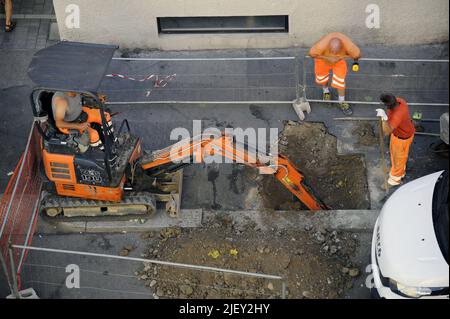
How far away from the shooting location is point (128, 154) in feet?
32.1

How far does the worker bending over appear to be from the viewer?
347 inches

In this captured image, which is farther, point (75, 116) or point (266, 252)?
point (266, 252)

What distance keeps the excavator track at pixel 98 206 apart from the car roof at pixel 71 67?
1977 mm

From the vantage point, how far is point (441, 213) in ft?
26.3

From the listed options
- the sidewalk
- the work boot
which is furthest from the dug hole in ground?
the sidewalk

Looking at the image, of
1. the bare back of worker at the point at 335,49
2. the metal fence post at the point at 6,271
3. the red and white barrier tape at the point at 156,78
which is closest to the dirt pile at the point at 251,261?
the metal fence post at the point at 6,271

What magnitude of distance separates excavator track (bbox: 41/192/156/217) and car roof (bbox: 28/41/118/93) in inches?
77.8

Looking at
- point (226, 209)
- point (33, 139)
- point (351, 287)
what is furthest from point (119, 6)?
point (351, 287)

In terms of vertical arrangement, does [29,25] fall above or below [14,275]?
above

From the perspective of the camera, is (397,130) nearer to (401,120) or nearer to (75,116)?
(401,120)

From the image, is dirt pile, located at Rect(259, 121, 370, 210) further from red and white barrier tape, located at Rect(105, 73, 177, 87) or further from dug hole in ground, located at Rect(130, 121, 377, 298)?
red and white barrier tape, located at Rect(105, 73, 177, 87)

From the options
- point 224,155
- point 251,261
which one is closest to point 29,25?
point 224,155

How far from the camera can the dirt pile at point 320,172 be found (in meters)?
10.5

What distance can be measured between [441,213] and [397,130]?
2.02 m
